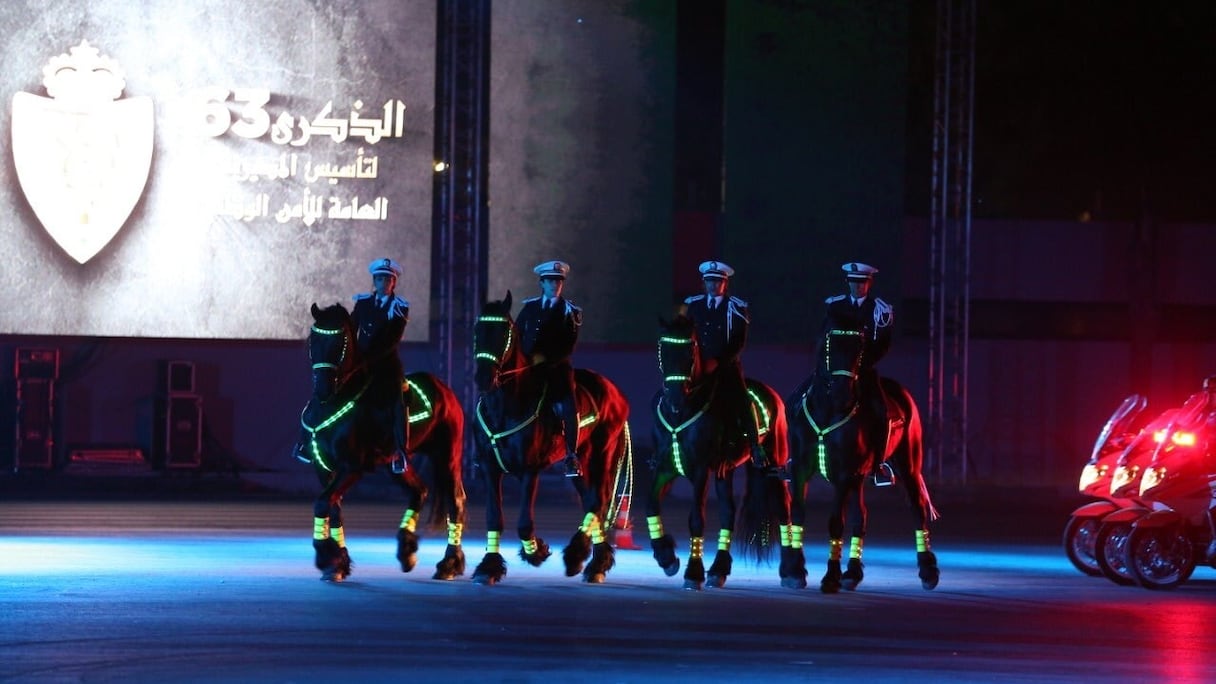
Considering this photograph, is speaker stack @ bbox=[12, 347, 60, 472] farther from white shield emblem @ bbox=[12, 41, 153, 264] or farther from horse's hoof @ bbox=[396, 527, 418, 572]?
horse's hoof @ bbox=[396, 527, 418, 572]

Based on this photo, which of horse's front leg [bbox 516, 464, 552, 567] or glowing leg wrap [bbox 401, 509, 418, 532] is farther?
glowing leg wrap [bbox 401, 509, 418, 532]

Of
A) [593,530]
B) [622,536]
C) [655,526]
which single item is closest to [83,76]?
[622,536]

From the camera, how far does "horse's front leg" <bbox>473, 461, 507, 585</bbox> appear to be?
13.1 metres

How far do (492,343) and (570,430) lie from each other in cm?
88

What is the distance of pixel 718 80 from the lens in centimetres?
2731

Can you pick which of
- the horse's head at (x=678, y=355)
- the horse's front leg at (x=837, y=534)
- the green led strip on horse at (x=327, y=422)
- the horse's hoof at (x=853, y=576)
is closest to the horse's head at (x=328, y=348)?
the green led strip on horse at (x=327, y=422)

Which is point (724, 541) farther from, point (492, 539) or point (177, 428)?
point (177, 428)

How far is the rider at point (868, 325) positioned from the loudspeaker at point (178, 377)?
575 inches

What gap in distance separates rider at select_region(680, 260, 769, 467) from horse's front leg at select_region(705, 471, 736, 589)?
0.28 meters

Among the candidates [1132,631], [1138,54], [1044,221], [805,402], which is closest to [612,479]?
[805,402]

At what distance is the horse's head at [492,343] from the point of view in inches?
506

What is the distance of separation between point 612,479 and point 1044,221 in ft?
53.3

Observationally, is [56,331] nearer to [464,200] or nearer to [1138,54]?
[464,200]

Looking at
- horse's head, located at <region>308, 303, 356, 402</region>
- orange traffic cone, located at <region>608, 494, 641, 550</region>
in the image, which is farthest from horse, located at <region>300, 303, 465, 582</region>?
orange traffic cone, located at <region>608, 494, 641, 550</region>
